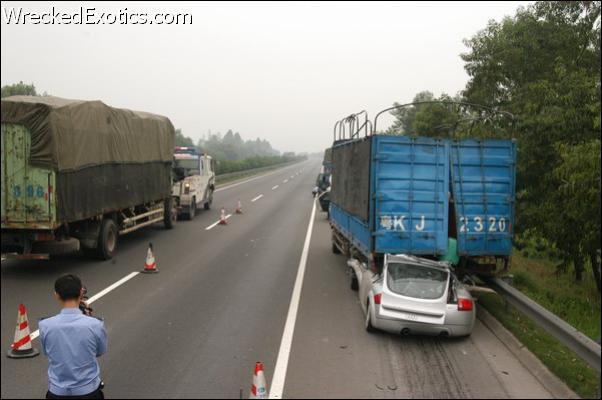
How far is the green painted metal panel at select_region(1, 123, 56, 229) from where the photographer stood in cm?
1164

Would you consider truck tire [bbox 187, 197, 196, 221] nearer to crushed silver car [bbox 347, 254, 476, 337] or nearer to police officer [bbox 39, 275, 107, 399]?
crushed silver car [bbox 347, 254, 476, 337]

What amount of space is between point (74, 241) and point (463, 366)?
8740 millimetres

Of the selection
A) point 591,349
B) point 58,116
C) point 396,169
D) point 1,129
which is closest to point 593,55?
point 396,169

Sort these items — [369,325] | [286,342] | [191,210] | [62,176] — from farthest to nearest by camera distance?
[191,210] < [62,176] < [369,325] < [286,342]

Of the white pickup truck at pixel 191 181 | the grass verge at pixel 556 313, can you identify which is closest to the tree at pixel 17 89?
the white pickup truck at pixel 191 181

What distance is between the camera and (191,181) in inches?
943

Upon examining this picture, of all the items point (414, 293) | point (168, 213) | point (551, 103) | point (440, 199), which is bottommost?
point (414, 293)

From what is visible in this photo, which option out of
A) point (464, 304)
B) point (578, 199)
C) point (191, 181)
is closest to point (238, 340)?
point (464, 304)

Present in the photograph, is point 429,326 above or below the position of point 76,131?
below

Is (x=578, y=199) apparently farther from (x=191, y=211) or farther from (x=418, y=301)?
(x=191, y=211)

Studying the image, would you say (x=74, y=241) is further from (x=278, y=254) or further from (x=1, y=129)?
(x=278, y=254)

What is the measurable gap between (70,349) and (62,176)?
8.52 m

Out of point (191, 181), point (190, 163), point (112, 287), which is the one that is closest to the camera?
point (112, 287)

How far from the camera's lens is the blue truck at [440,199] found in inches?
393
